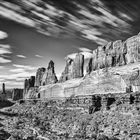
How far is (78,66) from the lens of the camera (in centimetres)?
14238

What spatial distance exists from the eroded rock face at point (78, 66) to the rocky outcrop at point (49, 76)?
27.2 meters

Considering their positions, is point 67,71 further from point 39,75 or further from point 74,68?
point 39,75

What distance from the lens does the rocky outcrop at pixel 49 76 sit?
169 meters

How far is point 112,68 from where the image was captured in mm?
105062

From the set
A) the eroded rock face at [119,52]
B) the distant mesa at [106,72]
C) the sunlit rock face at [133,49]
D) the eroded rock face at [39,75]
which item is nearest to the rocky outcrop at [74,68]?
the distant mesa at [106,72]

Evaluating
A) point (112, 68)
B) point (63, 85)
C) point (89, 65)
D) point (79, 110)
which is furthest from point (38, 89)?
point (79, 110)

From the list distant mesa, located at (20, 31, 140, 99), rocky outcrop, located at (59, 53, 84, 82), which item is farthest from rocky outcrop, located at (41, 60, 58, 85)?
rocky outcrop, located at (59, 53, 84, 82)

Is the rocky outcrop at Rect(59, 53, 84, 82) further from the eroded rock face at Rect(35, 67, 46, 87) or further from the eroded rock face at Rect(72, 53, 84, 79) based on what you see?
the eroded rock face at Rect(35, 67, 46, 87)

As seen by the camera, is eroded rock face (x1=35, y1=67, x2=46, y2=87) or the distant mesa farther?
eroded rock face (x1=35, y1=67, x2=46, y2=87)

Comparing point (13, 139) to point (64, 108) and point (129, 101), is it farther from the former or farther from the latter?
point (64, 108)

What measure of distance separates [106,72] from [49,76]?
249 feet

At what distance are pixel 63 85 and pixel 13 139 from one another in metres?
89.7

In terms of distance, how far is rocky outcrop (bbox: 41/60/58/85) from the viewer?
16859cm

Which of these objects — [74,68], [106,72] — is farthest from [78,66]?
[106,72]
